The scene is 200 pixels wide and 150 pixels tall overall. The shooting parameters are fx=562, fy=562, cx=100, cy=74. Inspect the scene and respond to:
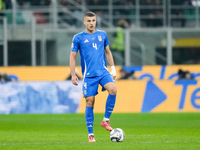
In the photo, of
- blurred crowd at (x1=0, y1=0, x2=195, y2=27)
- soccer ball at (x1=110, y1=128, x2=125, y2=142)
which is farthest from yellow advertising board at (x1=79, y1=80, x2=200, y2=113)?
soccer ball at (x1=110, y1=128, x2=125, y2=142)

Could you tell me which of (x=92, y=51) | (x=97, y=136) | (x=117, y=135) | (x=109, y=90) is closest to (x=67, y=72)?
(x=97, y=136)

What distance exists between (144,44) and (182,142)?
12578 millimetres

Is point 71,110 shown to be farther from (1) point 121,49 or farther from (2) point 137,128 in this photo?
(2) point 137,128

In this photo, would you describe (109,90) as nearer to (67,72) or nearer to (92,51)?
(92,51)

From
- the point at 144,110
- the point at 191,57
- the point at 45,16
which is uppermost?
the point at 45,16

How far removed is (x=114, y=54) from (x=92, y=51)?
11.6 meters

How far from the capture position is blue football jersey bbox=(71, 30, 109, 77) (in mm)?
8977

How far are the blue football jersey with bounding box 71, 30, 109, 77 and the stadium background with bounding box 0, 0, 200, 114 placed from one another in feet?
30.1

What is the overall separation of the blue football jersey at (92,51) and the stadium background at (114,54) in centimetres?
918

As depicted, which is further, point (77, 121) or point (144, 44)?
point (144, 44)

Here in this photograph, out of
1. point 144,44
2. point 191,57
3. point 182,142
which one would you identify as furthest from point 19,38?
point 182,142

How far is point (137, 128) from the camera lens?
40.3 feet

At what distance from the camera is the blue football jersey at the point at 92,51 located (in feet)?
29.5

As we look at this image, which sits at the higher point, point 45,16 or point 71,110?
point 45,16
